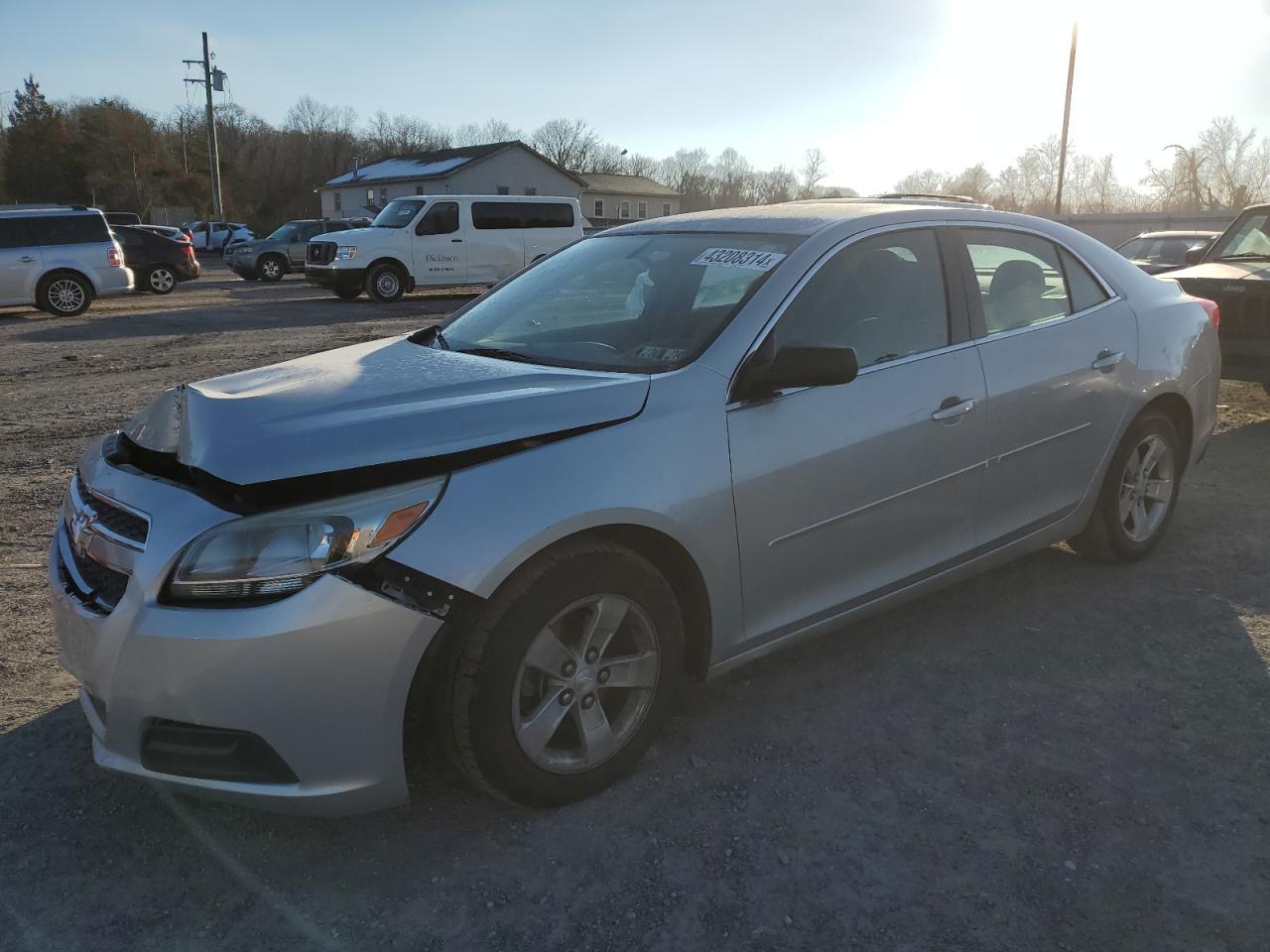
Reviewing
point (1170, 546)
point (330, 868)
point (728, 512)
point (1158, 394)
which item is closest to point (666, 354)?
point (728, 512)

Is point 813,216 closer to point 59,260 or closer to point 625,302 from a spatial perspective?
point 625,302

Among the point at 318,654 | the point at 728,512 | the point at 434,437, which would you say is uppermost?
the point at 434,437

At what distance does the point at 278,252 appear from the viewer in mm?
28328

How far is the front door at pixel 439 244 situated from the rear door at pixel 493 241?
0.23m

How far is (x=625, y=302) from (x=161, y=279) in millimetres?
21715

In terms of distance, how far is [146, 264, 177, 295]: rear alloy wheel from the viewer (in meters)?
22.1

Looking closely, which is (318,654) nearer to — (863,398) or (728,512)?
(728,512)

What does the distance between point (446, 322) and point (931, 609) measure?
7.80 ft

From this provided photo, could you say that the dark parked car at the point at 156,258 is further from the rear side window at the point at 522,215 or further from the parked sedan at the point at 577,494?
the parked sedan at the point at 577,494

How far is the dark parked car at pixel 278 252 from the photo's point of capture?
92.7ft

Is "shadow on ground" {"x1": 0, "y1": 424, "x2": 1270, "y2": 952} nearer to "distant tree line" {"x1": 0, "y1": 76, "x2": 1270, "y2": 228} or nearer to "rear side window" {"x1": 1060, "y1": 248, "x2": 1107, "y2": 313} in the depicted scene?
"rear side window" {"x1": 1060, "y1": 248, "x2": 1107, "y2": 313}

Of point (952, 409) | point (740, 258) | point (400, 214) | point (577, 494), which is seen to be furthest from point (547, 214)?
point (577, 494)

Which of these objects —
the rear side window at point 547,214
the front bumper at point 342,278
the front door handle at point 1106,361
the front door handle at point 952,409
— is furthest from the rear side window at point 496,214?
the front door handle at point 952,409

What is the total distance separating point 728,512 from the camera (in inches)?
115
